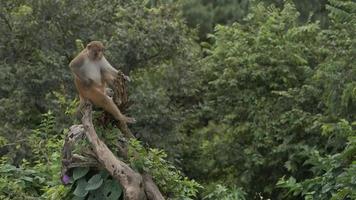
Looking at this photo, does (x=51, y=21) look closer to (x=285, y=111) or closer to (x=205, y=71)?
(x=205, y=71)

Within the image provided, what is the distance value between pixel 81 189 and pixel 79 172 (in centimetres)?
14

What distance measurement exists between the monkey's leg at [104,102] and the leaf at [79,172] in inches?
20.9

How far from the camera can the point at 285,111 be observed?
13.3 meters

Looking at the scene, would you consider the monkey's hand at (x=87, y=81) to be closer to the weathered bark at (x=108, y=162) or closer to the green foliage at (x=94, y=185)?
the weathered bark at (x=108, y=162)

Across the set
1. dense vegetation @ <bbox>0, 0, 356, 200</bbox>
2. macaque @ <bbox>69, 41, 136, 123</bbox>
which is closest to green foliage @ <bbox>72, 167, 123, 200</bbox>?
macaque @ <bbox>69, 41, 136, 123</bbox>

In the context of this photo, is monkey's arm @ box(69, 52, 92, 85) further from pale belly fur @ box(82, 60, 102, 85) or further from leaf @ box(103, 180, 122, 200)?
leaf @ box(103, 180, 122, 200)

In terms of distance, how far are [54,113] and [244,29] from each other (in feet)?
14.3

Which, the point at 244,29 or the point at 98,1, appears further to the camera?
the point at 244,29

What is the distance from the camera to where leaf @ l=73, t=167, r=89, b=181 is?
254 inches

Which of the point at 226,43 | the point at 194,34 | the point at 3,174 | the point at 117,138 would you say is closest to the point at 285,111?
the point at 226,43

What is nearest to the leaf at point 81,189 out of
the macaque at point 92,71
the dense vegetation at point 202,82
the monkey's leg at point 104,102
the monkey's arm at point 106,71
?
the monkey's leg at point 104,102

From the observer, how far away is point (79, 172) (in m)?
6.48

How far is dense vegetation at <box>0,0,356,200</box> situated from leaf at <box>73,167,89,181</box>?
5463 mm

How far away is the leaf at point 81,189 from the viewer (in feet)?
21.1
